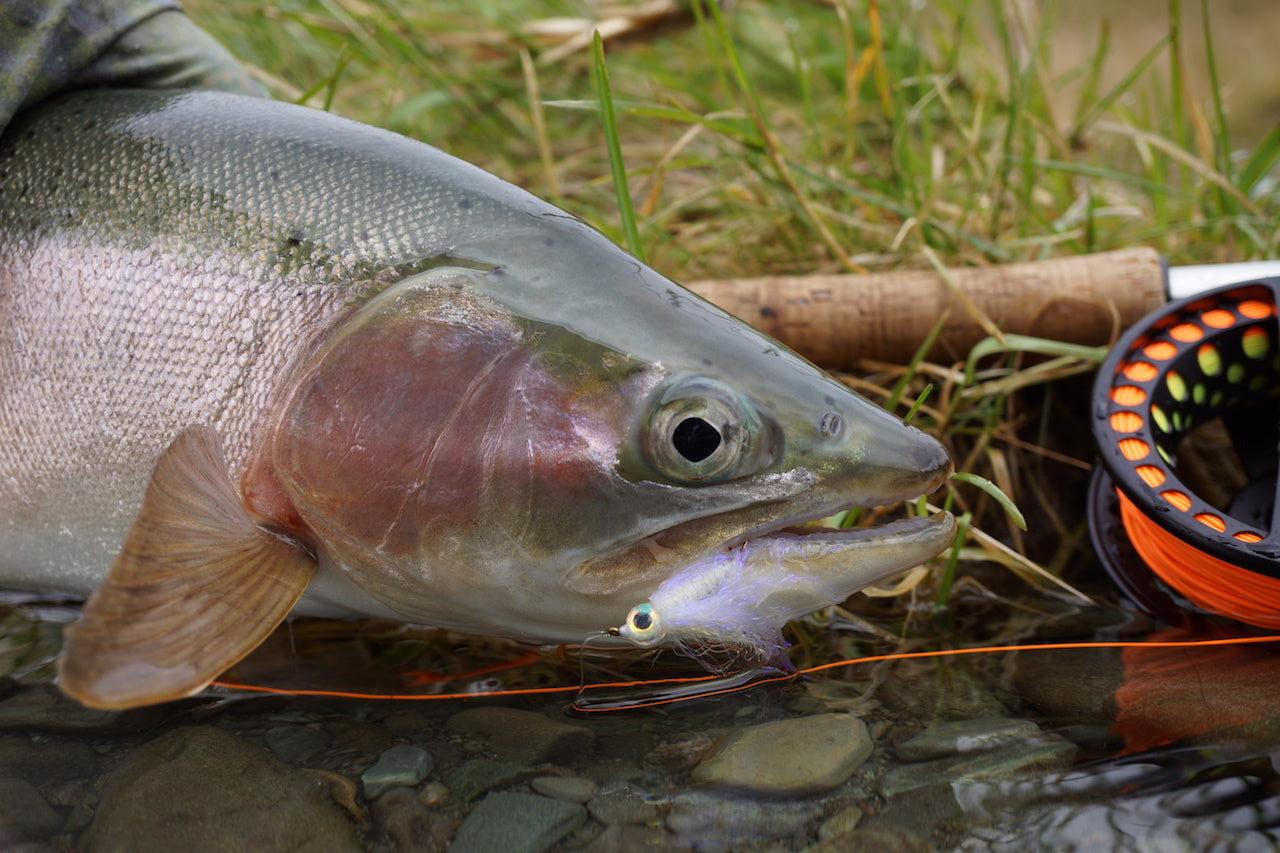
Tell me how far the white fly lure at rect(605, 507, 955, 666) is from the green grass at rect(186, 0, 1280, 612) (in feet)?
1.39

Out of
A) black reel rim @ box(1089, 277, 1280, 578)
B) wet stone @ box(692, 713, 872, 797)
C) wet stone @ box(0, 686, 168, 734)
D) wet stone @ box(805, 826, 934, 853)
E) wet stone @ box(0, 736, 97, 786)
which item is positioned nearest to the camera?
wet stone @ box(805, 826, 934, 853)

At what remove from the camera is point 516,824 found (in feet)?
4.73

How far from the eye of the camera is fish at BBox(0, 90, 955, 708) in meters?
1.52

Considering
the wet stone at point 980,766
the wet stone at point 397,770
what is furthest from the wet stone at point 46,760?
the wet stone at point 980,766

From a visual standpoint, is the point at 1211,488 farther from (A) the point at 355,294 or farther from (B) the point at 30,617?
(B) the point at 30,617

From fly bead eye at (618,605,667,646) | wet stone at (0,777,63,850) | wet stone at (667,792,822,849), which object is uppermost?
fly bead eye at (618,605,667,646)

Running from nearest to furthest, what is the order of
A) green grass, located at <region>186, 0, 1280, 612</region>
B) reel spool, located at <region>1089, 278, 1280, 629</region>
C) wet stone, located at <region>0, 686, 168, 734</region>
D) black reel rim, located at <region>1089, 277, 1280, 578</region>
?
1. wet stone, located at <region>0, 686, 168, 734</region>
2. reel spool, located at <region>1089, 278, 1280, 629</region>
3. black reel rim, located at <region>1089, 277, 1280, 578</region>
4. green grass, located at <region>186, 0, 1280, 612</region>

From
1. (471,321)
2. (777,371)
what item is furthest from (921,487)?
(471,321)

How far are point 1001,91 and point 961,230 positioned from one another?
5.09ft

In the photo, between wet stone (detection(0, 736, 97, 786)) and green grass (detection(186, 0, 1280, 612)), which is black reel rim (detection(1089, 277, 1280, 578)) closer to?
green grass (detection(186, 0, 1280, 612))

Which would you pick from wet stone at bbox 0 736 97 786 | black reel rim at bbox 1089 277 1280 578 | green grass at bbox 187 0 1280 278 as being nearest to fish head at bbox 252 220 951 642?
wet stone at bbox 0 736 97 786

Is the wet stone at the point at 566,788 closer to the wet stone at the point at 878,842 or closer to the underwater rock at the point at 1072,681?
the wet stone at the point at 878,842

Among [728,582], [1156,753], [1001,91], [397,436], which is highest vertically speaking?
[1001,91]

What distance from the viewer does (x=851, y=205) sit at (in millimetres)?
3354
